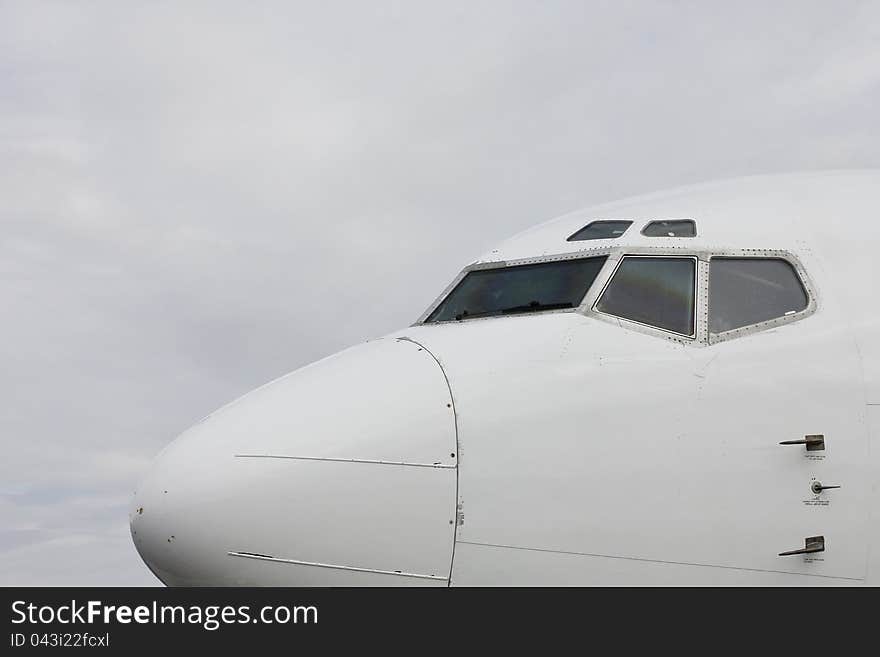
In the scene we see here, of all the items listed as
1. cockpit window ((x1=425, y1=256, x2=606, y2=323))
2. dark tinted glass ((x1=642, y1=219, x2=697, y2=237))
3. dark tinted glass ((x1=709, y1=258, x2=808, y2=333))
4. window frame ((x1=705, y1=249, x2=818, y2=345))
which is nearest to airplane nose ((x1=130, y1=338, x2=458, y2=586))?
cockpit window ((x1=425, y1=256, x2=606, y2=323))

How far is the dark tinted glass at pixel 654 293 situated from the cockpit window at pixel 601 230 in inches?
18.3

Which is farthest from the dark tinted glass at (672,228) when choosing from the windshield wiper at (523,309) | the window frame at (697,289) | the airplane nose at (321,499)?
the airplane nose at (321,499)

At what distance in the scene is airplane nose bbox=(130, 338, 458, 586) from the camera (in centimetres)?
823

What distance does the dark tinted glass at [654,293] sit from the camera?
952 cm

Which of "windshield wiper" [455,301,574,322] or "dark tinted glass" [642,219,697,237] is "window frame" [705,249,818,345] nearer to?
"dark tinted glass" [642,219,697,237]

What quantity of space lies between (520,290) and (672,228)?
163 cm

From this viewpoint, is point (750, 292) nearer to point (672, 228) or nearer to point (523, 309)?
point (672, 228)

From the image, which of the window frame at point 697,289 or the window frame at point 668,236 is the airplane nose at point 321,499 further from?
the window frame at point 668,236

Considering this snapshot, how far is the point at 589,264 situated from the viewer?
1008cm

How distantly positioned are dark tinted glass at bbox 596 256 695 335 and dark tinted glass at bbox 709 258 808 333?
234mm
